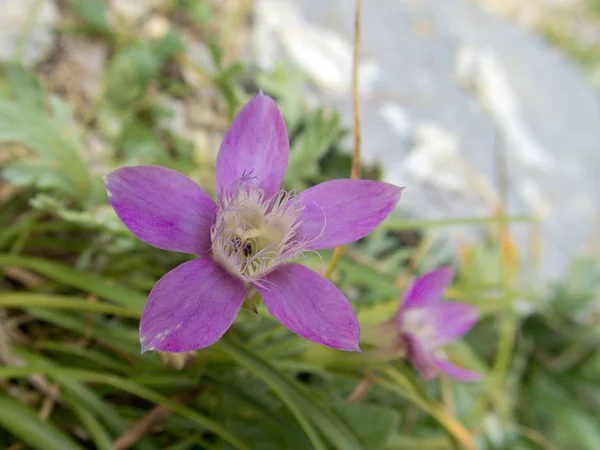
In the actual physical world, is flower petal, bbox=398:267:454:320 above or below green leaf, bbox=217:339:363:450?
above

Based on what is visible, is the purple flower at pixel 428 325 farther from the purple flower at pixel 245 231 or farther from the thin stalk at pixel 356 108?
the purple flower at pixel 245 231

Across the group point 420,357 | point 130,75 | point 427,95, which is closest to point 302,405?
point 420,357

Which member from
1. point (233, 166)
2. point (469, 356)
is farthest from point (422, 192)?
point (233, 166)

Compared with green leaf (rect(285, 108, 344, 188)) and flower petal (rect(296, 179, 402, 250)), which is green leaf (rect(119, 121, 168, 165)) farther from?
flower petal (rect(296, 179, 402, 250))

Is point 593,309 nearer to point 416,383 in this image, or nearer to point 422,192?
point 422,192

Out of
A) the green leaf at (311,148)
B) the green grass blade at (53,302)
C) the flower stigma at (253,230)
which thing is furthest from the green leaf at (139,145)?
the flower stigma at (253,230)

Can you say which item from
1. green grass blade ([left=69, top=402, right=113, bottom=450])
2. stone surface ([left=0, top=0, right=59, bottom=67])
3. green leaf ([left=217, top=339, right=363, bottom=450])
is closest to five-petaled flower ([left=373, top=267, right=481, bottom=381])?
green leaf ([left=217, top=339, right=363, bottom=450])

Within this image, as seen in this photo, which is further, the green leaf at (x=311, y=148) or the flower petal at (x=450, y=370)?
the green leaf at (x=311, y=148)
